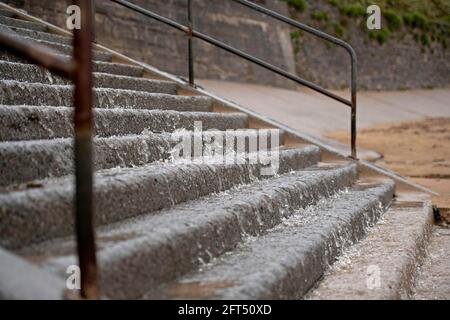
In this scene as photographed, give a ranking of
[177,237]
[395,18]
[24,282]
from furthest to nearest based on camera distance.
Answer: [395,18] → [177,237] → [24,282]

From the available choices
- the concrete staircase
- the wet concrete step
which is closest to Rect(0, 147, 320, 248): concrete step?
the concrete staircase

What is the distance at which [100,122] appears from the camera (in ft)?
7.94

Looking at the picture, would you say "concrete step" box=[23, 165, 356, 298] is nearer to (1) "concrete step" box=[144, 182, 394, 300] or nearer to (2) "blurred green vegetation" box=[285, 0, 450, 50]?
(1) "concrete step" box=[144, 182, 394, 300]

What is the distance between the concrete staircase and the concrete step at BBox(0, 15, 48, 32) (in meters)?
1.18

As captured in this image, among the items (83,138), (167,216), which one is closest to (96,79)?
(167,216)

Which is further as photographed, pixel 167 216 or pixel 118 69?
pixel 118 69

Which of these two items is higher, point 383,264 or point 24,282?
point 24,282

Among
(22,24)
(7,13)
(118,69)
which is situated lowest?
(118,69)

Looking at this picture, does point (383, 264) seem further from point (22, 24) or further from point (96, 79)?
point (22, 24)

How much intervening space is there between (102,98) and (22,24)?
1.71 m

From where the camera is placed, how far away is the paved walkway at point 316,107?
322 inches

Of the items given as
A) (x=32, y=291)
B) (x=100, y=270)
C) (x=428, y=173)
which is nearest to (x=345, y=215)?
(x=100, y=270)

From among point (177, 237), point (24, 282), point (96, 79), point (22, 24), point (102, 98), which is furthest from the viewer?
point (22, 24)

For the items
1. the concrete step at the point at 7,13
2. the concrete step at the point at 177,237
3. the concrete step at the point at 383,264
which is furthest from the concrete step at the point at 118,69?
the concrete step at the point at 383,264
